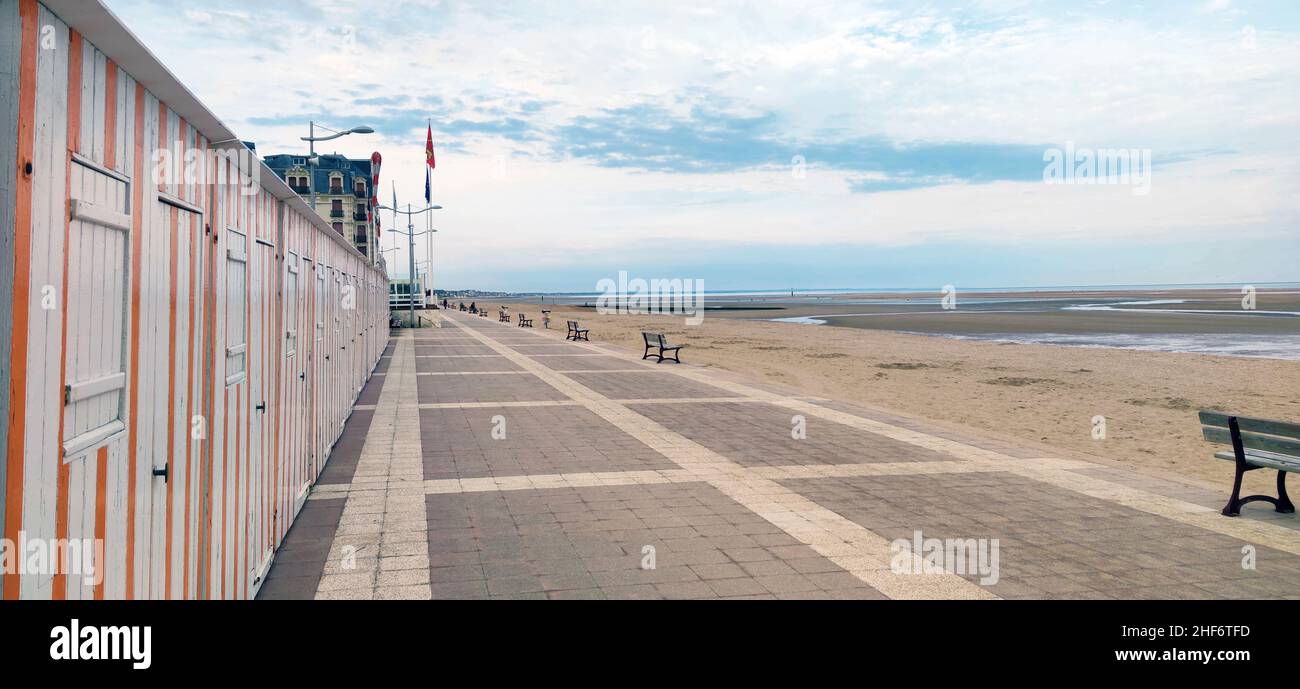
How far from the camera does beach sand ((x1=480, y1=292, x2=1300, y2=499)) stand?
35.2ft

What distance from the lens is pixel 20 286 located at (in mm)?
2049

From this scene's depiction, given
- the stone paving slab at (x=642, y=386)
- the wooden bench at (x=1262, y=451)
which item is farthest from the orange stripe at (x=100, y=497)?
the stone paving slab at (x=642, y=386)

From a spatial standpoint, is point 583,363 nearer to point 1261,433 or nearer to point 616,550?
point 616,550

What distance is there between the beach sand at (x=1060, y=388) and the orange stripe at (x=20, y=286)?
957cm

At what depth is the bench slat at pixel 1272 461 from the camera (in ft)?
21.3

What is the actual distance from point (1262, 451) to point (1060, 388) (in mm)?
10960

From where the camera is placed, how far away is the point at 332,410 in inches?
364

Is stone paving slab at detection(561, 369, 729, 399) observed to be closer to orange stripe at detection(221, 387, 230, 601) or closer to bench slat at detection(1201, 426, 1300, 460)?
bench slat at detection(1201, 426, 1300, 460)

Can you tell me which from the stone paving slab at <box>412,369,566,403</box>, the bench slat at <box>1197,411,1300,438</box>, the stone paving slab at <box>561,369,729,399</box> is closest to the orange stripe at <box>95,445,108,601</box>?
the bench slat at <box>1197,411,1300,438</box>

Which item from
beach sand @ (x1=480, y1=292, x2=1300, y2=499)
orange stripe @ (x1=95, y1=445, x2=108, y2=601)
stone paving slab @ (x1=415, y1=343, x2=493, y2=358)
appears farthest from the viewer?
stone paving slab @ (x1=415, y1=343, x2=493, y2=358)
